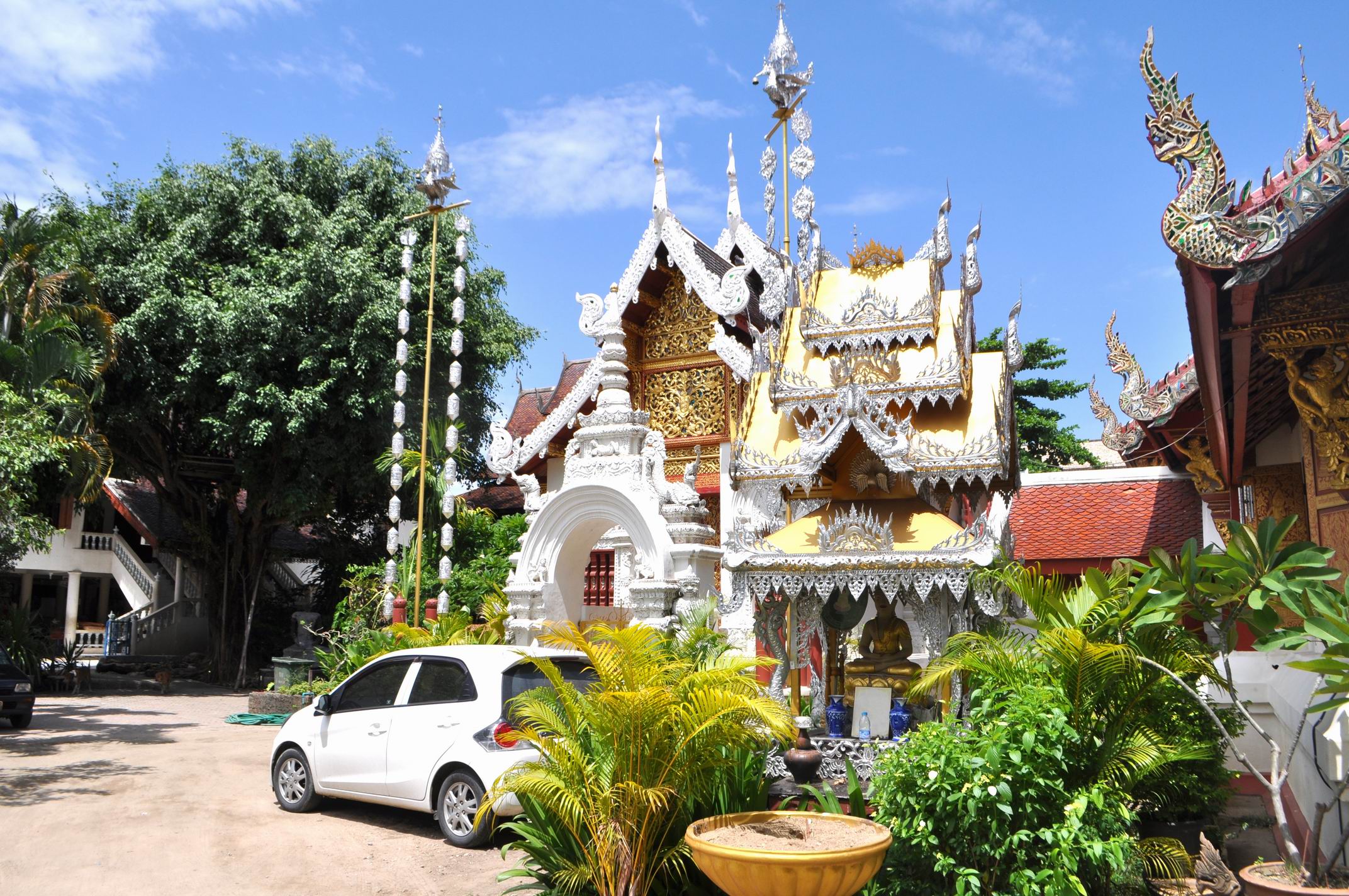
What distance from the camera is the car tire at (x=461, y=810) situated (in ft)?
24.7

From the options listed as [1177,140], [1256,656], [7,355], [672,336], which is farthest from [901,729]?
[7,355]

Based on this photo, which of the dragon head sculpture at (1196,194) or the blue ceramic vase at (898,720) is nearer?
the dragon head sculpture at (1196,194)

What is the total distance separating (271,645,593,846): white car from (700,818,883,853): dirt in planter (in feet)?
7.50

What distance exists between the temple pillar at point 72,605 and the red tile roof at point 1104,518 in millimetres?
22963

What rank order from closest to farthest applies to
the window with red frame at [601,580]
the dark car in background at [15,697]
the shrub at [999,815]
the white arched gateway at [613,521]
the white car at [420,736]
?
1. the shrub at [999,815]
2. the white car at [420,736]
3. the white arched gateway at [613,521]
4. the dark car in background at [15,697]
5. the window with red frame at [601,580]

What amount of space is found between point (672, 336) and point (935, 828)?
38.0ft

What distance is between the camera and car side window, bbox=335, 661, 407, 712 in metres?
8.38

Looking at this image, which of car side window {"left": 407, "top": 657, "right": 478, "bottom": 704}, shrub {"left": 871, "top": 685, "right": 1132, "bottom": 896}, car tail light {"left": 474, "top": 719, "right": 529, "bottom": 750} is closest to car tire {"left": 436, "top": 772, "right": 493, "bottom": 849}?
car tail light {"left": 474, "top": 719, "right": 529, "bottom": 750}

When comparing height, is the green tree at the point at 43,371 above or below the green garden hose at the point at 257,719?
above

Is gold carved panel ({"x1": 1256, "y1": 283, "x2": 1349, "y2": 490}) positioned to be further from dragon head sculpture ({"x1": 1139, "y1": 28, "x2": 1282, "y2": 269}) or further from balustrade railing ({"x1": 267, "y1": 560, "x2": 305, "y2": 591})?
balustrade railing ({"x1": 267, "y1": 560, "x2": 305, "y2": 591})

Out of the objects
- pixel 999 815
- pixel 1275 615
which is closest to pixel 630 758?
pixel 999 815

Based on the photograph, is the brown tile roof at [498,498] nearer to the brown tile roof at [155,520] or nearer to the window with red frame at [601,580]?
the brown tile roof at [155,520]

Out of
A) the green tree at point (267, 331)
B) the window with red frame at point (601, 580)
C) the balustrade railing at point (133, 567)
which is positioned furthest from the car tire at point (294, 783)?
the balustrade railing at point (133, 567)

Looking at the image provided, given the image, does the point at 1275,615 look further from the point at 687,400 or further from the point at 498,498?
the point at 498,498
